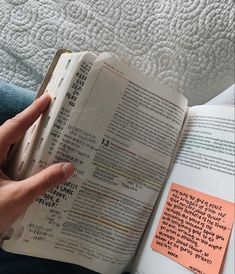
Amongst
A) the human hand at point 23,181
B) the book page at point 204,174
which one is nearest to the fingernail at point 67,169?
the human hand at point 23,181

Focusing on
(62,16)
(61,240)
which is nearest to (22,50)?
(62,16)

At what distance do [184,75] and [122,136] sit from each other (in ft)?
0.79

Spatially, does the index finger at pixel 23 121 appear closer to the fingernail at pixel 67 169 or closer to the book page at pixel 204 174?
the fingernail at pixel 67 169

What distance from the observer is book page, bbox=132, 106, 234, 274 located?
0.52 meters

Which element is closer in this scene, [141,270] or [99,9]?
[141,270]

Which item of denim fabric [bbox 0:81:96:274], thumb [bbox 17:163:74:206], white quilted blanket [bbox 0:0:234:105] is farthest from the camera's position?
white quilted blanket [bbox 0:0:234:105]

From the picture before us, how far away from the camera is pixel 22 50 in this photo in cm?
76

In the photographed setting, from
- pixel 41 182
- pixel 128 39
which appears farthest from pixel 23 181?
pixel 128 39

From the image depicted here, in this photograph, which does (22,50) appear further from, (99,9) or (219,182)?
(219,182)

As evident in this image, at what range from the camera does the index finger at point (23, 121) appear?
1.78ft

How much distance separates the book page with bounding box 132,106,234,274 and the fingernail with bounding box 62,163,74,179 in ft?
0.51

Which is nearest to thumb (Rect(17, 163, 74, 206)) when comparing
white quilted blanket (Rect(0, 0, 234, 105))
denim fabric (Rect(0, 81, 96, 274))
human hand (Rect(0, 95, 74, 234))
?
human hand (Rect(0, 95, 74, 234))

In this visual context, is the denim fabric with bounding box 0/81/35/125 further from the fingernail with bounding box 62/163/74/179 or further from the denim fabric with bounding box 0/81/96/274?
the fingernail with bounding box 62/163/74/179

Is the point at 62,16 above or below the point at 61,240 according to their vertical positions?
above
